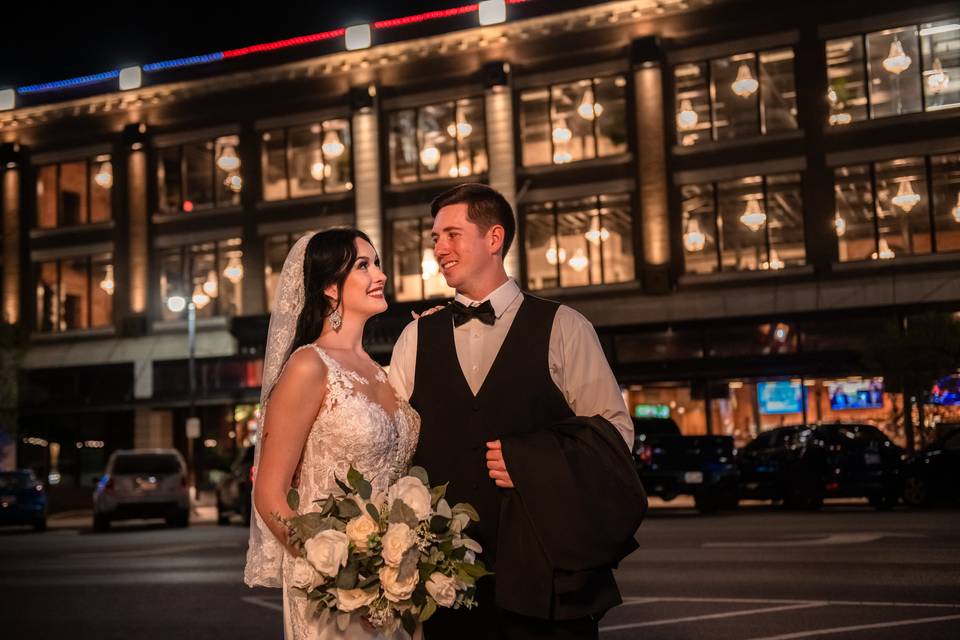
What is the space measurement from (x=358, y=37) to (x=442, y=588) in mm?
34817

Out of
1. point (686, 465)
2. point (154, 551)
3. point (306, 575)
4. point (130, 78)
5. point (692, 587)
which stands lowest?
point (154, 551)

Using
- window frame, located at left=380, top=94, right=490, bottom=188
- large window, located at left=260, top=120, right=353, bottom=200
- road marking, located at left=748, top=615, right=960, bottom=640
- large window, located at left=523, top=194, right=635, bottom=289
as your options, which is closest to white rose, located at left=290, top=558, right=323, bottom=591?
road marking, located at left=748, top=615, right=960, bottom=640

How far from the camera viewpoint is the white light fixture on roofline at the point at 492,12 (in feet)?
114

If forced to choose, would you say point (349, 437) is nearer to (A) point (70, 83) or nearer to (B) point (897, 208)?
(B) point (897, 208)

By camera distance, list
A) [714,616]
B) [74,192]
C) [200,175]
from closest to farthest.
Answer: [714,616]
[200,175]
[74,192]

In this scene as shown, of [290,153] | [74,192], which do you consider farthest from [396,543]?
[74,192]

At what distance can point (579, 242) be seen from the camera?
3409 cm

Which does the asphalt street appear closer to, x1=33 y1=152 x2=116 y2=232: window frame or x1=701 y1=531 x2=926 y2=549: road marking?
x1=701 y1=531 x2=926 y2=549: road marking

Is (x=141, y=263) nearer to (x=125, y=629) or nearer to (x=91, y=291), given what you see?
(x=91, y=291)

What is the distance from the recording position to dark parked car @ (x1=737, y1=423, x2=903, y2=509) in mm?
22750

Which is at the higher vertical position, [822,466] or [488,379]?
[488,379]

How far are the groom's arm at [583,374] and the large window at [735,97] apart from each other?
29.3 metres

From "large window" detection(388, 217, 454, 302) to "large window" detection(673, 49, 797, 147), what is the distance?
8.57 metres

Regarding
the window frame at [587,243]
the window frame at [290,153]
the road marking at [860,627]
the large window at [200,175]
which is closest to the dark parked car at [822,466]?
the window frame at [587,243]
